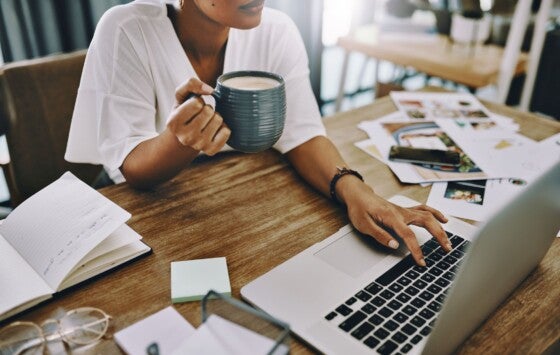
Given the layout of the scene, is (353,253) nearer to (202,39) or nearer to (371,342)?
(371,342)

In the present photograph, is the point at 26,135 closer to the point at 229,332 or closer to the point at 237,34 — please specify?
the point at 237,34

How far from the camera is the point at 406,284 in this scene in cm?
74

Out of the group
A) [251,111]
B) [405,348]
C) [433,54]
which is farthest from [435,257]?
[433,54]

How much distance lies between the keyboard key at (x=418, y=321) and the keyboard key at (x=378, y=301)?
48 millimetres

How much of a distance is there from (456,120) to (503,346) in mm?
856

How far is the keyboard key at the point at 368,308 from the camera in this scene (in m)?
0.68

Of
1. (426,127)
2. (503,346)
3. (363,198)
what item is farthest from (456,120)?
(503,346)

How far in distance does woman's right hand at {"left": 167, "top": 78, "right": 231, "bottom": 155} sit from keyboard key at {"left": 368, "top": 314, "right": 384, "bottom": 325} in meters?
0.34

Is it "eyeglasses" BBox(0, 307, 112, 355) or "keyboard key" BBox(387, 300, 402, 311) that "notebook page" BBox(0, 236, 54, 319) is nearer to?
"eyeglasses" BBox(0, 307, 112, 355)

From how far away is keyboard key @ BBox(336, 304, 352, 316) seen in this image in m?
0.68

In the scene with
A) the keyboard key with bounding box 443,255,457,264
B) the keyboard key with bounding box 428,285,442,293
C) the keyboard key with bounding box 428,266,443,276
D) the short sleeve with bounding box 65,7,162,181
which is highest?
the short sleeve with bounding box 65,7,162,181

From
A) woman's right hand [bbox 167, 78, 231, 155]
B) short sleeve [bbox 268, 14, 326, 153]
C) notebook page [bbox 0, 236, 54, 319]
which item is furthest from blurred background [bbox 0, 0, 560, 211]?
woman's right hand [bbox 167, 78, 231, 155]

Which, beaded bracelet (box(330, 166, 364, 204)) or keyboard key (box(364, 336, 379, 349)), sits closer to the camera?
keyboard key (box(364, 336, 379, 349))

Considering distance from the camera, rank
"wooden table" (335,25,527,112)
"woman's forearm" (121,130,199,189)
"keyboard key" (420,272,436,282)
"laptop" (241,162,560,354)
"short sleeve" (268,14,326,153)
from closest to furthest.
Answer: "laptop" (241,162,560,354) < "keyboard key" (420,272,436,282) < "woman's forearm" (121,130,199,189) < "short sleeve" (268,14,326,153) < "wooden table" (335,25,527,112)
